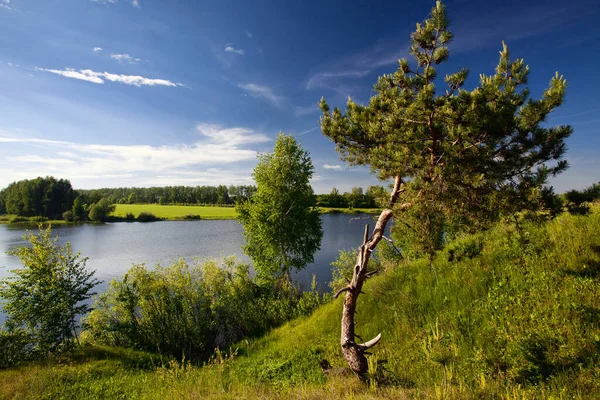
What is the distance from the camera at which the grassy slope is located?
4492 mm

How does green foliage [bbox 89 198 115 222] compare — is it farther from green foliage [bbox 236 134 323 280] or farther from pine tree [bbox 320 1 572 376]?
pine tree [bbox 320 1 572 376]

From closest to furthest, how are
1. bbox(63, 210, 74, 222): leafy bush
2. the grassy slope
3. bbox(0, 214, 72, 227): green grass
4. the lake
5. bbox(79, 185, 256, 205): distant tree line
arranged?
the grassy slope
the lake
bbox(0, 214, 72, 227): green grass
bbox(63, 210, 74, 222): leafy bush
bbox(79, 185, 256, 205): distant tree line

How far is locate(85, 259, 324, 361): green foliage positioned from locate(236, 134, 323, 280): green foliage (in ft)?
7.73

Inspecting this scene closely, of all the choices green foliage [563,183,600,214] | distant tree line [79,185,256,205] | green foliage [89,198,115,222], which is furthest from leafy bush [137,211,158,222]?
green foliage [563,183,600,214]

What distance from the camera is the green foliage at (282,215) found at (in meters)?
18.7

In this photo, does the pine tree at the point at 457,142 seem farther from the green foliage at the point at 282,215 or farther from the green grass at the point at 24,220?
the green grass at the point at 24,220

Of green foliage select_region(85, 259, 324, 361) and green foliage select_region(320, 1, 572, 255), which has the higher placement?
green foliage select_region(320, 1, 572, 255)

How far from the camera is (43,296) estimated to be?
11.2 metres

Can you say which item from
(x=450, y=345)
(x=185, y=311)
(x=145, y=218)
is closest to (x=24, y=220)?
(x=145, y=218)

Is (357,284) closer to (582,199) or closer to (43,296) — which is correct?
(582,199)

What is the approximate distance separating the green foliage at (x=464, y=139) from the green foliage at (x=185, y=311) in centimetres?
1154

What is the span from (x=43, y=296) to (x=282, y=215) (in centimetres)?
1274

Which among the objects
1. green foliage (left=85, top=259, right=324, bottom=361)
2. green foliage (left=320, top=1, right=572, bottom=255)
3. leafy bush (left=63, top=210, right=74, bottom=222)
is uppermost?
green foliage (left=320, top=1, right=572, bottom=255)

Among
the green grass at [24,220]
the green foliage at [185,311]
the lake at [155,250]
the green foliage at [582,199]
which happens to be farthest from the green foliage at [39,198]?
the green foliage at [582,199]
